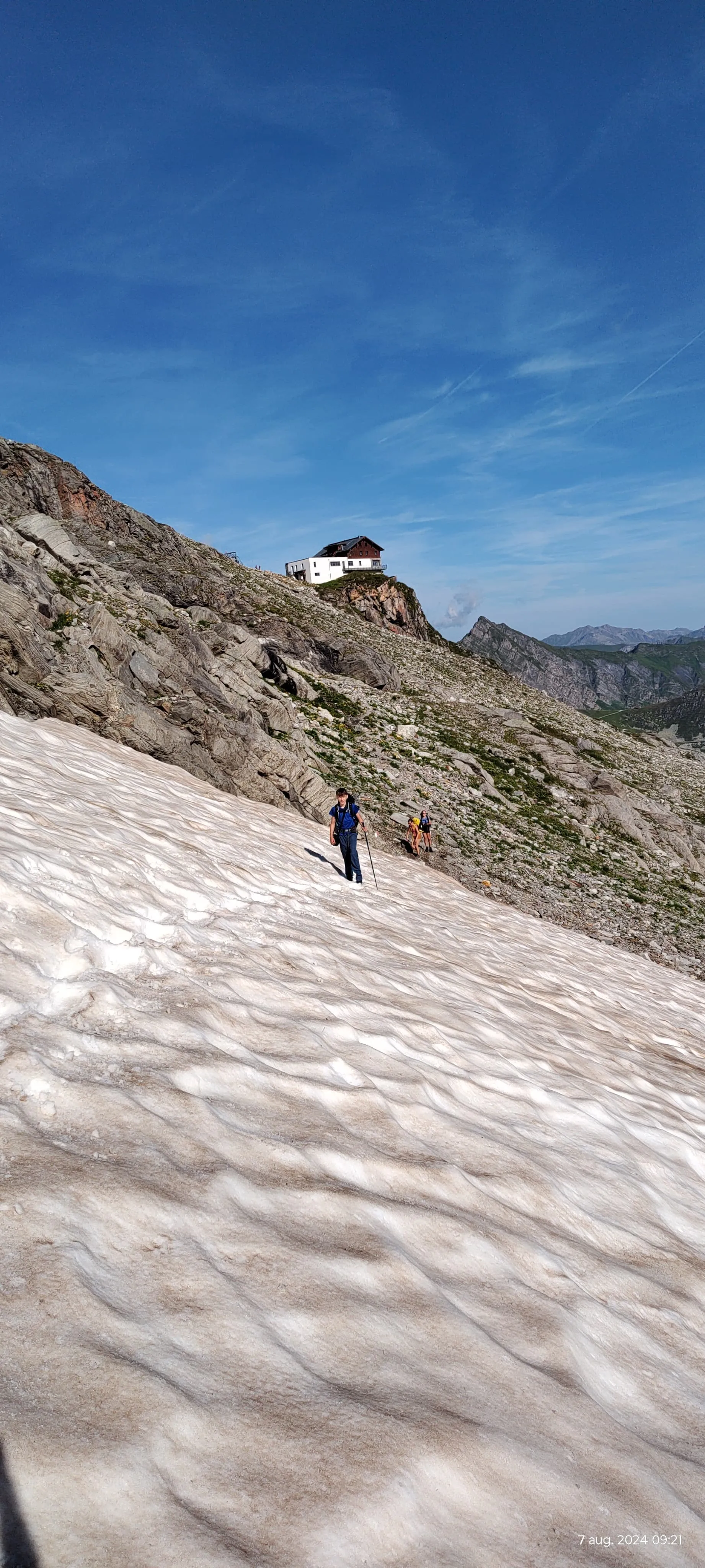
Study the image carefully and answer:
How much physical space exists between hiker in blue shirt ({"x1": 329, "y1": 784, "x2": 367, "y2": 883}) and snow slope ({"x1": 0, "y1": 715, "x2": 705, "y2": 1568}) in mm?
6731

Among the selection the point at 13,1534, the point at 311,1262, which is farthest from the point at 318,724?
the point at 13,1534

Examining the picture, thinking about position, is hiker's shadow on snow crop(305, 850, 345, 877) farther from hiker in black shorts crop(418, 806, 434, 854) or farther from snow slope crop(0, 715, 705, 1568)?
snow slope crop(0, 715, 705, 1568)

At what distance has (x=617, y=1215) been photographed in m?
5.66

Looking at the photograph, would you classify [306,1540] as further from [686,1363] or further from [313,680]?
[313,680]

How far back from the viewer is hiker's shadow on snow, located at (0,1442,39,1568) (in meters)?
2.09

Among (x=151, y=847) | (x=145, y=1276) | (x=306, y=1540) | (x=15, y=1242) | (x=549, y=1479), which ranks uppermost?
(x=151, y=847)

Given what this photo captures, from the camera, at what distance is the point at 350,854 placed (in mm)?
15758

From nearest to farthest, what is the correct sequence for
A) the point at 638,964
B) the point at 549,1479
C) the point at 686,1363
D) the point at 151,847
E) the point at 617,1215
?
the point at 549,1479 < the point at 686,1363 < the point at 617,1215 < the point at 151,847 < the point at 638,964

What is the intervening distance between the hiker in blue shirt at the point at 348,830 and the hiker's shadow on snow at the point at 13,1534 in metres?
13.2

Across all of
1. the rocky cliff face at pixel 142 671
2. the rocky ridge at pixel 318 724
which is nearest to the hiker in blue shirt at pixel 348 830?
the rocky ridge at pixel 318 724

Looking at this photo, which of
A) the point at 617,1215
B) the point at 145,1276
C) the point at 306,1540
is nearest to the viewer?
the point at 306,1540

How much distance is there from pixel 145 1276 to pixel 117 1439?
0.82 m

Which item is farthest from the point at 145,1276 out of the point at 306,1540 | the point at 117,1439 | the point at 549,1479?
the point at 549,1479

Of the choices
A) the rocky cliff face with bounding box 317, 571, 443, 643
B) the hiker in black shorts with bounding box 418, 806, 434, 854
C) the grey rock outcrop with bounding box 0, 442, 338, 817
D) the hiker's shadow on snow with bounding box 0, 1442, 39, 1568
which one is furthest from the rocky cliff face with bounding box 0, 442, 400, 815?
the rocky cliff face with bounding box 317, 571, 443, 643
